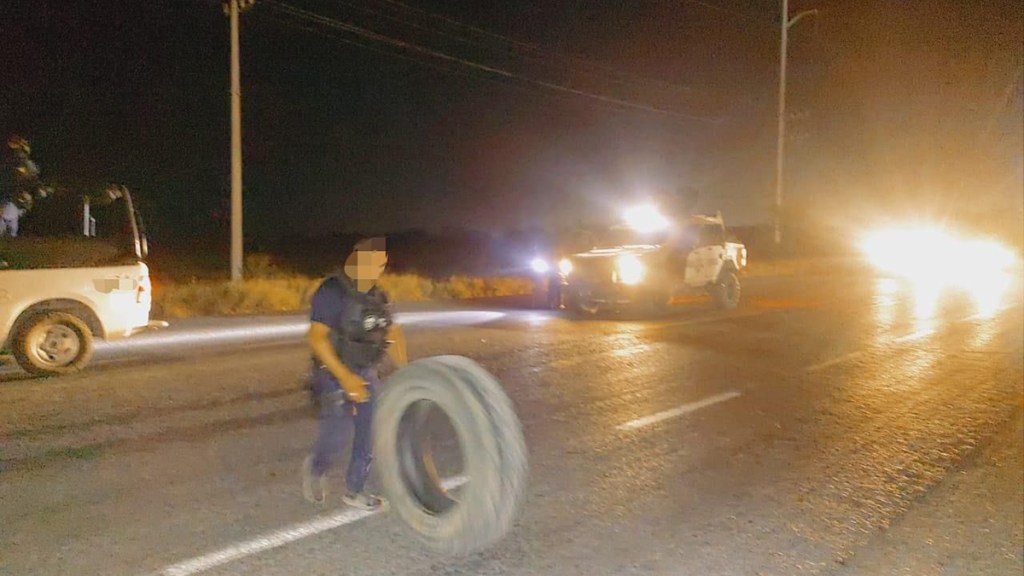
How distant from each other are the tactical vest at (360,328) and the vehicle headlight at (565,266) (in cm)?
1349

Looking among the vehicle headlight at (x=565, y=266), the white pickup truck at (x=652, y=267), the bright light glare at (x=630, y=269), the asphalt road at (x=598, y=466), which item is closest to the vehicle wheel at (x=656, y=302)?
the white pickup truck at (x=652, y=267)

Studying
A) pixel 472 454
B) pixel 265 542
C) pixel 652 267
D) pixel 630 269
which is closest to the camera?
pixel 472 454

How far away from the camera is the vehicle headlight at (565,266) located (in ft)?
62.4

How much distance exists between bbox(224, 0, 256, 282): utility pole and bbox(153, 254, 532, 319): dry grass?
732 millimetres

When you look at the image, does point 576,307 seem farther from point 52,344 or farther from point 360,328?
point 360,328

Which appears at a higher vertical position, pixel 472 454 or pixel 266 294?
pixel 266 294

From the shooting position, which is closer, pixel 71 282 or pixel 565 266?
pixel 71 282

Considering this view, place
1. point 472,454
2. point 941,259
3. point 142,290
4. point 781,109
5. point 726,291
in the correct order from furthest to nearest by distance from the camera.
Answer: point 941,259 → point 781,109 → point 726,291 → point 142,290 → point 472,454

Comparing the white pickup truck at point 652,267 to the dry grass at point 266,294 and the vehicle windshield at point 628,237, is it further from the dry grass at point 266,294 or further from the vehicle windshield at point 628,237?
the dry grass at point 266,294

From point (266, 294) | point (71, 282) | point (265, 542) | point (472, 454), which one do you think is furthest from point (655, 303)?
point (265, 542)

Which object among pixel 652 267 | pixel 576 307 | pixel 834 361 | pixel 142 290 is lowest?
pixel 834 361

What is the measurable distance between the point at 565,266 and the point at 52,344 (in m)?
10.6

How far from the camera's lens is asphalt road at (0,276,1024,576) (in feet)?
17.3

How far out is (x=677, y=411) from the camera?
9.30 metres
